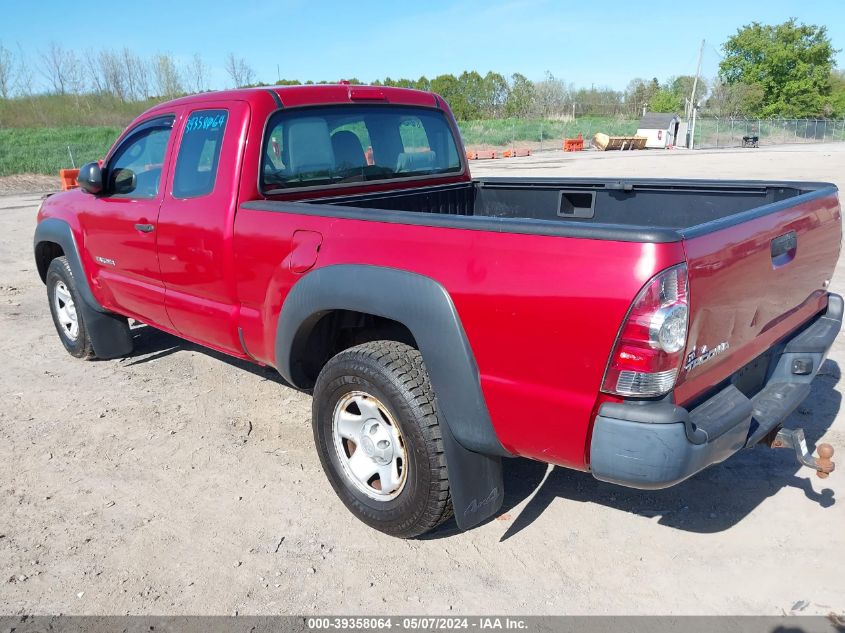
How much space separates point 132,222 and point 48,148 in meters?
28.3

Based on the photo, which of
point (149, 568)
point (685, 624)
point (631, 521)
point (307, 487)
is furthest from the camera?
point (307, 487)

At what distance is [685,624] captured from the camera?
2430mm

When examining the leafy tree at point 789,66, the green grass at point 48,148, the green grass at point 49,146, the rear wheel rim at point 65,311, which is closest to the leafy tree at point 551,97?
the leafy tree at point 789,66

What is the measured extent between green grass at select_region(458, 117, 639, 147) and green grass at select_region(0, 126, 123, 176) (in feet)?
72.2

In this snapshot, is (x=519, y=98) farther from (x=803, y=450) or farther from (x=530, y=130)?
(x=803, y=450)

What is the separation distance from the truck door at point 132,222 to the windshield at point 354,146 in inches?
31.7

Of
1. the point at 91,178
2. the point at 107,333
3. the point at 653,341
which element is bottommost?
the point at 107,333

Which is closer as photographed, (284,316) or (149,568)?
(149,568)

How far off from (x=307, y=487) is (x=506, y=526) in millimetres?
1072

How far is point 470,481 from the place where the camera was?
2.65 m

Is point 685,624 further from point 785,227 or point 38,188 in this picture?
point 38,188

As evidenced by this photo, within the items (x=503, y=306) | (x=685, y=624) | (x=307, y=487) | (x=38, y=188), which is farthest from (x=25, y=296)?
(x=38, y=188)

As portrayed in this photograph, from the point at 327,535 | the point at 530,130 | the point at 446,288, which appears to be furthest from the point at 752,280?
the point at 530,130

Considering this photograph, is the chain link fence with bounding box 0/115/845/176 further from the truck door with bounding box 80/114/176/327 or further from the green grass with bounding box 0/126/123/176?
the truck door with bounding box 80/114/176/327
